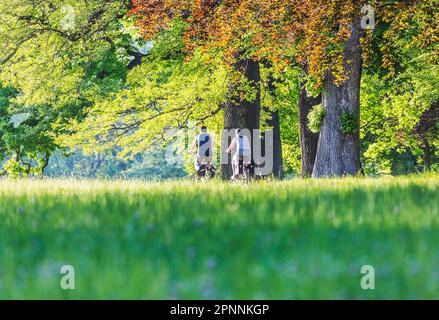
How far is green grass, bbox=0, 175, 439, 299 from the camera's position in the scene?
5180 mm

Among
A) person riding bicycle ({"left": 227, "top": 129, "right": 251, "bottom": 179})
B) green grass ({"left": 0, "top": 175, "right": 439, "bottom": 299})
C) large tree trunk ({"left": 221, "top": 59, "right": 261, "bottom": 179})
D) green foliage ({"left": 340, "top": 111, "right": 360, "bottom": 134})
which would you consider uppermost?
large tree trunk ({"left": 221, "top": 59, "right": 261, "bottom": 179})

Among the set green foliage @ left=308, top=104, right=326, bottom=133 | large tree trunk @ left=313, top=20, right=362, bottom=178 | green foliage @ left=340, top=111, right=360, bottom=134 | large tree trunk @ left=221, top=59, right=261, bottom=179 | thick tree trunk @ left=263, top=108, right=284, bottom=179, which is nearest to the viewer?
green foliage @ left=340, top=111, right=360, bottom=134

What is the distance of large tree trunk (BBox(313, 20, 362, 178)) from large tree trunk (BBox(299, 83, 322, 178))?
6177mm

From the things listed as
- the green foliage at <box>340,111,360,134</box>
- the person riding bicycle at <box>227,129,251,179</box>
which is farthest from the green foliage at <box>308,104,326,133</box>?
the person riding bicycle at <box>227,129,251,179</box>

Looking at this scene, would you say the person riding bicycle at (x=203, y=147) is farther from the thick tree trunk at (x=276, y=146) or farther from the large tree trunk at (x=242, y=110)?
the thick tree trunk at (x=276, y=146)

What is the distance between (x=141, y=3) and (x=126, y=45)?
7836 mm

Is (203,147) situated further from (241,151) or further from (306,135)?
(306,135)

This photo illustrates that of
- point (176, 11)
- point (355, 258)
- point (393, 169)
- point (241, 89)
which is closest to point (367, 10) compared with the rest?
point (176, 11)

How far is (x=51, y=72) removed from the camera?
28.8 m

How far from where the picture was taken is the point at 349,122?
21469mm

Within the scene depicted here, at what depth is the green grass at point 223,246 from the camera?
5.18m

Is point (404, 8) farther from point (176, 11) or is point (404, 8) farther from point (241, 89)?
point (241, 89)

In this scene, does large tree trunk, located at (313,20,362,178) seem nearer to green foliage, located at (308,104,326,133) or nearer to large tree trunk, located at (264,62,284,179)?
green foliage, located at (308,104,326,133)

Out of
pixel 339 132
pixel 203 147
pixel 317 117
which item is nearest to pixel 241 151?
pixel 203 147
